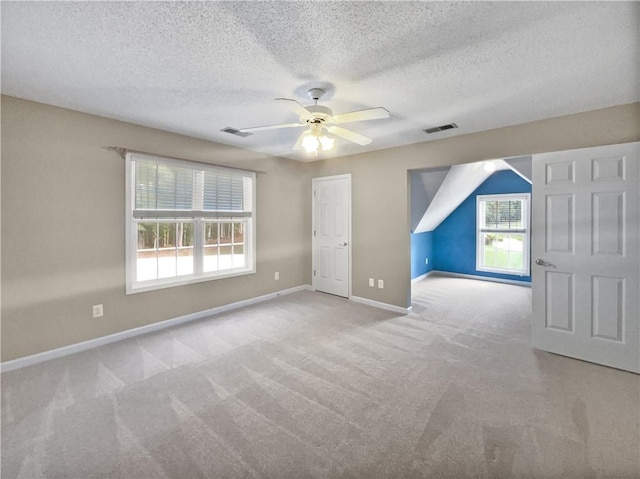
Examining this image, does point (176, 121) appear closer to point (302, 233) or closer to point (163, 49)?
point (163, 49)

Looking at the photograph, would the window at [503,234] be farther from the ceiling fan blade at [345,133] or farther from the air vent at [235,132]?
the air vent at [235,132]

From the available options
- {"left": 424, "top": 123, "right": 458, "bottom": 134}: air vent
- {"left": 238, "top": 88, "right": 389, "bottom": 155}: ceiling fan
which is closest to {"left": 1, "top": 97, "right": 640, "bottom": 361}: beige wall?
{"left": 424, "top": 123, "right": 458, "bottom": 134}: air vent

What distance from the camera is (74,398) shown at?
7.00ft

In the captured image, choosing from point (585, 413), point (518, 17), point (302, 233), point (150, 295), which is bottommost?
point (585, 413)

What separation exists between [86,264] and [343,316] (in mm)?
3036

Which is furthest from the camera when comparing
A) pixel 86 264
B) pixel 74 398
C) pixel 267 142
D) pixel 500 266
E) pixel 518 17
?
pixel 500 266

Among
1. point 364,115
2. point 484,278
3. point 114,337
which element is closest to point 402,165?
point 364,115

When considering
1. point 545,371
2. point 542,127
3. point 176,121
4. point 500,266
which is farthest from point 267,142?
point 500,266

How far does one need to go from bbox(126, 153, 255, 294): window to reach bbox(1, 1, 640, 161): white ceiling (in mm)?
795

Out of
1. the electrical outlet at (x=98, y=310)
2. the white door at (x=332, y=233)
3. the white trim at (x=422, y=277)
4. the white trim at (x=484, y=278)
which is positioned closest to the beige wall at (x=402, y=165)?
the white door at (x=332, y=233)

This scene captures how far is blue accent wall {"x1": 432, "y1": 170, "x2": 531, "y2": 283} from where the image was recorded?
19.9 ft

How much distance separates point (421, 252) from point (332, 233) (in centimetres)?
271

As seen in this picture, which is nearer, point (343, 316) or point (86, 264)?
point (86, 264)

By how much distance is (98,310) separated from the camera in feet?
9.91
